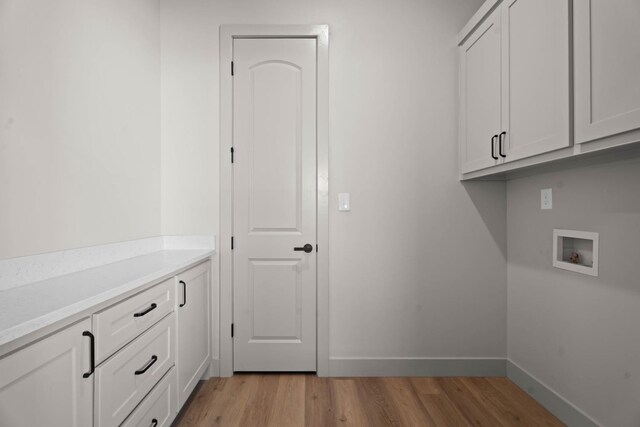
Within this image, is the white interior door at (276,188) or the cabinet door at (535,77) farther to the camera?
the white interior door at (276,188)

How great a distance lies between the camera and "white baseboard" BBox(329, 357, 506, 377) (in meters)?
2.53

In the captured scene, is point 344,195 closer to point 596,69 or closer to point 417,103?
point 417,103

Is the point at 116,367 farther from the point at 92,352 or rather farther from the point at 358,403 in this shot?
the point at 358,403

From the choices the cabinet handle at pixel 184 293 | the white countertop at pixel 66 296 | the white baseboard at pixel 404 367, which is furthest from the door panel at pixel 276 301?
the white countertop at pixel 66 296

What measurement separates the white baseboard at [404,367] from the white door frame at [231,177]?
132 mm

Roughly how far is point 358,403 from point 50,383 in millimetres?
1704

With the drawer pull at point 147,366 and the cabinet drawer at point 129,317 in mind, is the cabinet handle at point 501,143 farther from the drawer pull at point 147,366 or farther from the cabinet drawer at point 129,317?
the drawer pull at point 147,366

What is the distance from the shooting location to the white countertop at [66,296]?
89 cm

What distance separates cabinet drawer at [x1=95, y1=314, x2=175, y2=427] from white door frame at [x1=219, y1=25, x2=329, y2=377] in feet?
2.43

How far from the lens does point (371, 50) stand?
8.34 ft

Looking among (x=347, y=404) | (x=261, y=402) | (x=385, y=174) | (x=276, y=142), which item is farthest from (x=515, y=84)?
(x=261, y=402)

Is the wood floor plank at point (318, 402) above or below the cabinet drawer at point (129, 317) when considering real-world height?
below

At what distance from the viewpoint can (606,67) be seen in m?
1.31

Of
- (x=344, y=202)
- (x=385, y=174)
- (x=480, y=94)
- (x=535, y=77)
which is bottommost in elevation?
(x=344, y=202)
